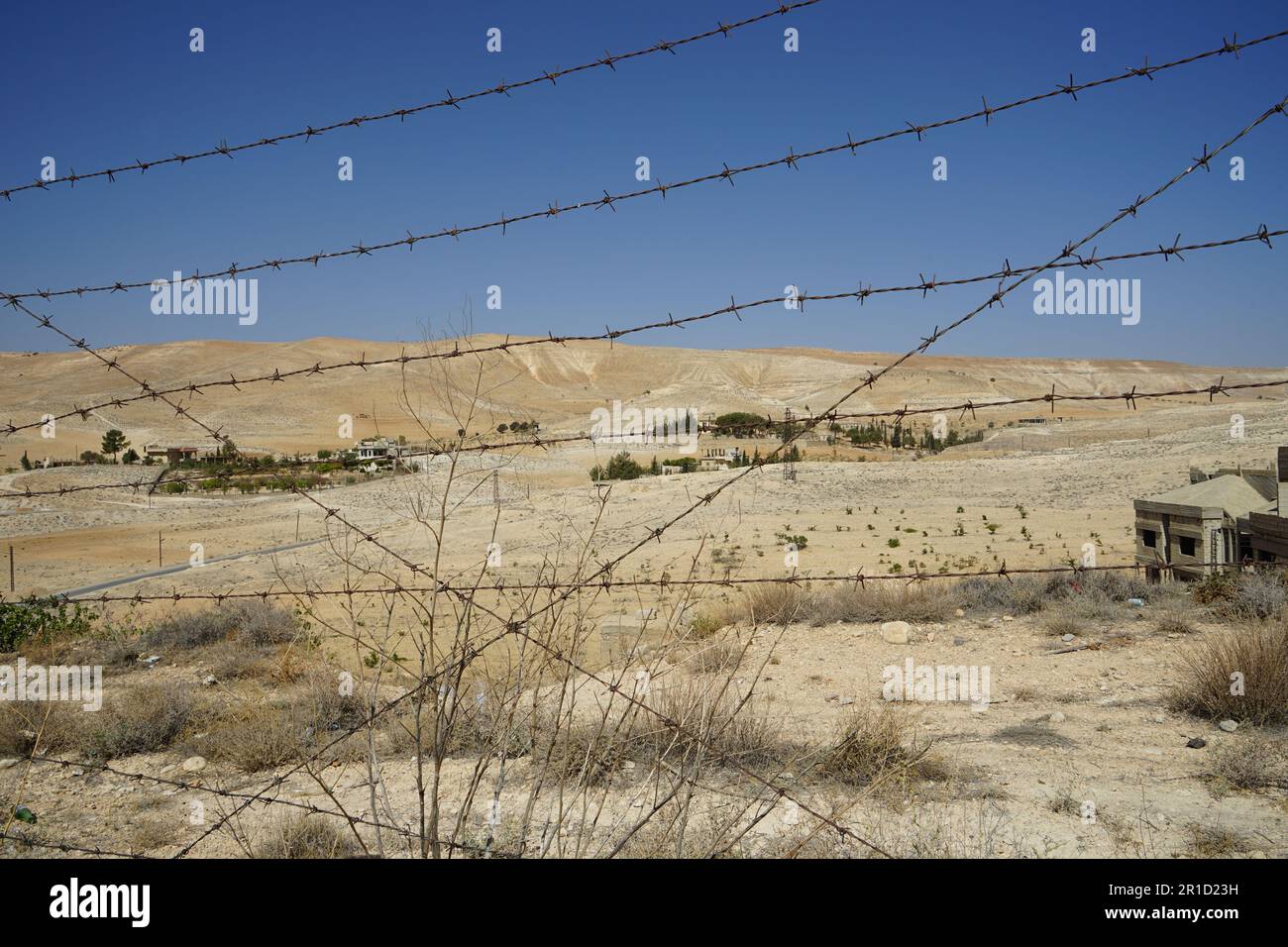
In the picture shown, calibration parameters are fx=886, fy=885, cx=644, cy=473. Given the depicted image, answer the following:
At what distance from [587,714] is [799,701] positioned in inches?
78.8

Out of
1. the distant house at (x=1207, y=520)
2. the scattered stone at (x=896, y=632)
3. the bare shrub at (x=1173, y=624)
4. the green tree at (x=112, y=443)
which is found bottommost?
the scattered stone at (x=896, y=632)

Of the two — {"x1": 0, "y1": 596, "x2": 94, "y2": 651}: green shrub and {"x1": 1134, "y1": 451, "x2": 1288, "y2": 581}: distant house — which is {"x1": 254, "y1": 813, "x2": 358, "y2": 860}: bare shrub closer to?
{"x1": 0, "y1": 596, "x2": 94, "y2": 651}: green shrub

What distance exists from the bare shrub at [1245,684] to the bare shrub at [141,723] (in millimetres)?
7503

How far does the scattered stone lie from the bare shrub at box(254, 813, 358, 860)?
6534mm

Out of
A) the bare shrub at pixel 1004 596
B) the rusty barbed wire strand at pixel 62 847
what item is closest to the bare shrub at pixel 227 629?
the rusty barbed wire strand at pixel 62 847

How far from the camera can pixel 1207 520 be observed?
8.83 m

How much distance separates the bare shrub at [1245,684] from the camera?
6.03m

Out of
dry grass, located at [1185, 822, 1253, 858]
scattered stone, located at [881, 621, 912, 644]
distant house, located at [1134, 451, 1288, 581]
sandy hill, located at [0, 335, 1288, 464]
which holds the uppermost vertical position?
sandy hill, located at [0, 335, 1288, 464]

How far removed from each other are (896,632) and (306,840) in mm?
6935

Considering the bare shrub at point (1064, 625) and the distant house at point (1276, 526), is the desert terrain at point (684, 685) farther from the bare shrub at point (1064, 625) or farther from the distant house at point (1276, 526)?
the distant house at point (1276, 526)

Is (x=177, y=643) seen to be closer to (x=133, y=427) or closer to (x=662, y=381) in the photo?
(x=133, y=427)

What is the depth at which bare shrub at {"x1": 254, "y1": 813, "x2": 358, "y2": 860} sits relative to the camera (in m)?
4.41

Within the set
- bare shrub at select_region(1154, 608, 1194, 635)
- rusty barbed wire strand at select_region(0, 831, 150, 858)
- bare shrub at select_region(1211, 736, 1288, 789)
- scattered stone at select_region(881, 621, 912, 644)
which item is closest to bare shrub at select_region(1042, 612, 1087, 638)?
bare shrub at select_region(1154, 608, 1194, 635)
